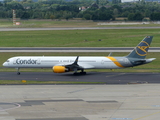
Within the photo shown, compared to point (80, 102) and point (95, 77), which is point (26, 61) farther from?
point (80, 102)

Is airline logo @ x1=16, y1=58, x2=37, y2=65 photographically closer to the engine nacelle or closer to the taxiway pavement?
the taxiway pavement

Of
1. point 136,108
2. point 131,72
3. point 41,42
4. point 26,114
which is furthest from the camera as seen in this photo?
point 41,42

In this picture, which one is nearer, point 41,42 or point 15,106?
point 15,106

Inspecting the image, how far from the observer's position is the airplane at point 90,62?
6050cm

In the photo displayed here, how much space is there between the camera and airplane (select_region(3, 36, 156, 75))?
60.5 meters

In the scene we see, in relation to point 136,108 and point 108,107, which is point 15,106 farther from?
point 136,108

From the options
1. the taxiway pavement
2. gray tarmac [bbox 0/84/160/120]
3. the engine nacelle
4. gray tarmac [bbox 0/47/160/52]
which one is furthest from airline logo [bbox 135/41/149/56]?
gray tarmac [bbox 0/47/160/52]

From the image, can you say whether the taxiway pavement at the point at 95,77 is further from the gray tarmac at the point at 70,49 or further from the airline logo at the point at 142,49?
the gray tarmac at the point at 70,49

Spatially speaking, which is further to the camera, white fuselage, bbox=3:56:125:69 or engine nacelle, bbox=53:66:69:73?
white fuselage, bbox=3:56:125:69

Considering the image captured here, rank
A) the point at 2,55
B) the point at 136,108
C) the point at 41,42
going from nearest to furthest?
the point at 136,108 < the point at 2,55 < the point at 41,42

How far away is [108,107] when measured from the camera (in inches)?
1417

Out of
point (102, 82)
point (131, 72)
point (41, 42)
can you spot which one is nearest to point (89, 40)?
point (41, 42)

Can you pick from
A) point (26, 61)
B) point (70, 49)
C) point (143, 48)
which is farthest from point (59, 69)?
point (70, 49)

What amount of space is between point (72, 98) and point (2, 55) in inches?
1769
